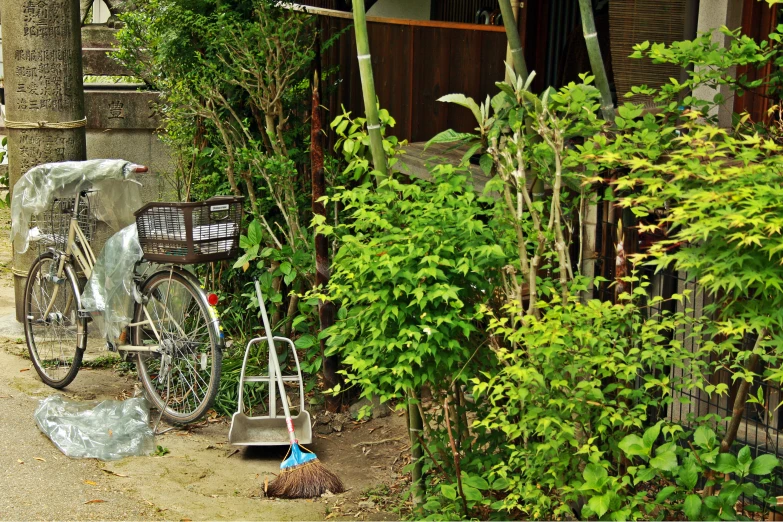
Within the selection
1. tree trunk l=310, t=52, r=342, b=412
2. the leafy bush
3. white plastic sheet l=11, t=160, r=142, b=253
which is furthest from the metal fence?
white plastic sheet l=11, t=160, r=142, b=253

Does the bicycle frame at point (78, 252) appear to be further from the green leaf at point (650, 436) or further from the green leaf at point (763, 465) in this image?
the green leaf at point (763, 465)

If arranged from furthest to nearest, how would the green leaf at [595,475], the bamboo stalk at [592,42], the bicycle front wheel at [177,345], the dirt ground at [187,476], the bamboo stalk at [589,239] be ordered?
the bicycle front wheel at [177,345] < the dirt ground at [187,476] < the bamboo stalk at [589,239] < the bamboo stalk at [592,42] < the green leaf at [595,475]

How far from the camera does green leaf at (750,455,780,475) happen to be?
11.9 ft

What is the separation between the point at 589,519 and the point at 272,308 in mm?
3412

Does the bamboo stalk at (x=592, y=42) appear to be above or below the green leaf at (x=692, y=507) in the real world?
above

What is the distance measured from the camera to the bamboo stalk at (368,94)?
183 inches

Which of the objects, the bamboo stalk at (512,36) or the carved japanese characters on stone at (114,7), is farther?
the carved japanese characters on stone at (114,7)

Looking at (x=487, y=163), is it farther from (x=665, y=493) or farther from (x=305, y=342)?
(x=305, y=342)

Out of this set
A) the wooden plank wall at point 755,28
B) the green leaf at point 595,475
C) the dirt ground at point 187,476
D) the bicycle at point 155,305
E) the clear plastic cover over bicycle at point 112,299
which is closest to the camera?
the green leaf at point 595,475

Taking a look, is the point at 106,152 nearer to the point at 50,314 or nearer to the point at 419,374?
the point at 50,314

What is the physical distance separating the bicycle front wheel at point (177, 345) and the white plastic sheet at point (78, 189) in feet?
3.26

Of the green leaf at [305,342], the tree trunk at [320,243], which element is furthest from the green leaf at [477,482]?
the green leaf at [305,342]

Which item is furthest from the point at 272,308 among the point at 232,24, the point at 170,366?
the point at 232,24

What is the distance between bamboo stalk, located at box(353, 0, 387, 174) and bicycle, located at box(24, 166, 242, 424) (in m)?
1.71
